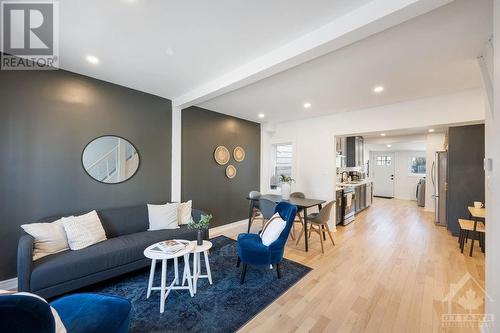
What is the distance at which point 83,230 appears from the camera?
2428mm

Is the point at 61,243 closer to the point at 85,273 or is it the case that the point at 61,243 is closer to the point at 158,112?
the point at 85,273

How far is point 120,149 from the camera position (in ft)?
10.4

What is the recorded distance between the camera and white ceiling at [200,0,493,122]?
175cm

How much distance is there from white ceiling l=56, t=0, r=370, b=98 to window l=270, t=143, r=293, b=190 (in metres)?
3.44

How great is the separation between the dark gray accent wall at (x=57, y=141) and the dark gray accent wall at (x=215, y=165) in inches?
31.4

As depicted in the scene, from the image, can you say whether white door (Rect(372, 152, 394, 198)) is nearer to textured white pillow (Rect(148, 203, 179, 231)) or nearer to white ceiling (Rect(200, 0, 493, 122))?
white ceiling (Rect(200, 0, 493, 122))

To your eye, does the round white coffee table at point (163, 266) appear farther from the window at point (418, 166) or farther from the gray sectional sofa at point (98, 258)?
the window at point (418, 166)

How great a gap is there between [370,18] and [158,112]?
10.7 ft

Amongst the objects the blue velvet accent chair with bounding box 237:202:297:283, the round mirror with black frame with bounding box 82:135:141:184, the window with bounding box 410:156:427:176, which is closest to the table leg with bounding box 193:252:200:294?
the blue velvet accent chair with bounding box 237:202:297:283

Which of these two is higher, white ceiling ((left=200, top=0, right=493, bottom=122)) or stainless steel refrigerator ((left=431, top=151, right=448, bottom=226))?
white ceiling ((left=200, top=0, right=493, bottom=122))

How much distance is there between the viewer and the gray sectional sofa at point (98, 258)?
191 centimetres

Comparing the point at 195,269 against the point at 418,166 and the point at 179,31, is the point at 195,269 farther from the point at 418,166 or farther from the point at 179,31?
the point at 418,166

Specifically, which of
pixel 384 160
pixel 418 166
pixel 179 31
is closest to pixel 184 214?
pixel 179 31

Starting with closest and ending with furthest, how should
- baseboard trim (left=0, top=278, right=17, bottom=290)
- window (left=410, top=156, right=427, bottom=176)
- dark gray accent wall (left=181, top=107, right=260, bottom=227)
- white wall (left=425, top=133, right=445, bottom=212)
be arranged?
baseboard trim (left=0, top=278, right=17, bottom=290)
dark gray accent wall (left=181, top=107, right=260, bottom=227)
white wall (left=425, top=133, right=445, bottom=212)
window (left=410, top=156, right=427, bottom=176)
